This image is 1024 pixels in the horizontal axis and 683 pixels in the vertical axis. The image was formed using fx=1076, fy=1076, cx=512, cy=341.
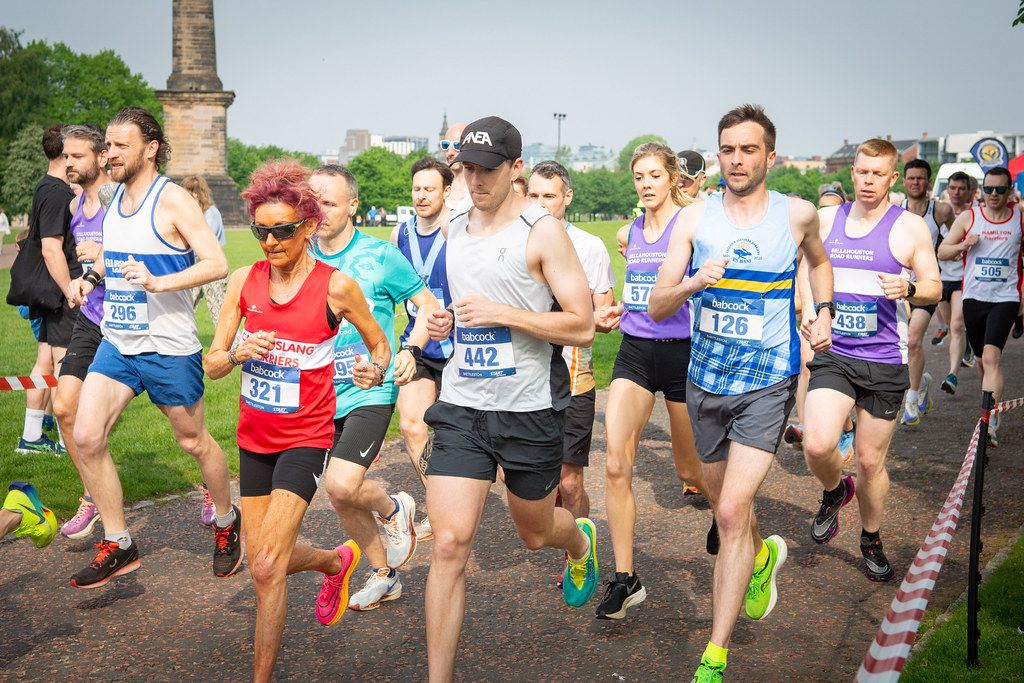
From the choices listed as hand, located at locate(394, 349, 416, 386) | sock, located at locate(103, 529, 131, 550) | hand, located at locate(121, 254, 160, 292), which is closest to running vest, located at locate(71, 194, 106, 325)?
hand, located at locate(121, 254, 160, 292)

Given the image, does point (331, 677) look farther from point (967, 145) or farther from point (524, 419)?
point (967, 145)

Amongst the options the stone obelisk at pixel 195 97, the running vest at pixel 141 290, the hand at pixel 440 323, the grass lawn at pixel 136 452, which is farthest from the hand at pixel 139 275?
the stone obelisk at pixel 195 97

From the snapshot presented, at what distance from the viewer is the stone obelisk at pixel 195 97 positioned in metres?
59.3

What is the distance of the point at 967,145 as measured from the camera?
50938 mm

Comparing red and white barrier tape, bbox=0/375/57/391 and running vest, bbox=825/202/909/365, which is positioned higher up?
running vest, bbox=825/202/909/365

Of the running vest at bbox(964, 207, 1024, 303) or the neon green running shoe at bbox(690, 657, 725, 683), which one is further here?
the running vest at bbox(964, 207, 1024, 303)

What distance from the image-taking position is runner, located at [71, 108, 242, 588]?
19.0 feet

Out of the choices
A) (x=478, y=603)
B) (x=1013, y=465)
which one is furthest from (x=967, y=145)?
(x=478, y=603)

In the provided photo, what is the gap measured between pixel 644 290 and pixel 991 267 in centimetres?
525

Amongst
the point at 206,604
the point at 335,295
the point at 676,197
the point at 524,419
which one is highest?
the point at 676,197

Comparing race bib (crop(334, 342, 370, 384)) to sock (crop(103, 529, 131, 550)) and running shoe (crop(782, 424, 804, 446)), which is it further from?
running shoe (crop(782, 424, 804, 446))

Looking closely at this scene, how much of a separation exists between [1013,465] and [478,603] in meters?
5.26

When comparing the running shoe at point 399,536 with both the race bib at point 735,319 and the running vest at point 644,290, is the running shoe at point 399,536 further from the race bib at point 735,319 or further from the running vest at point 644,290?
the race bib at point 735,319

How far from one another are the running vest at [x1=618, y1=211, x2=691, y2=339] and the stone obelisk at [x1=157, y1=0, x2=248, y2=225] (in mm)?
56790
